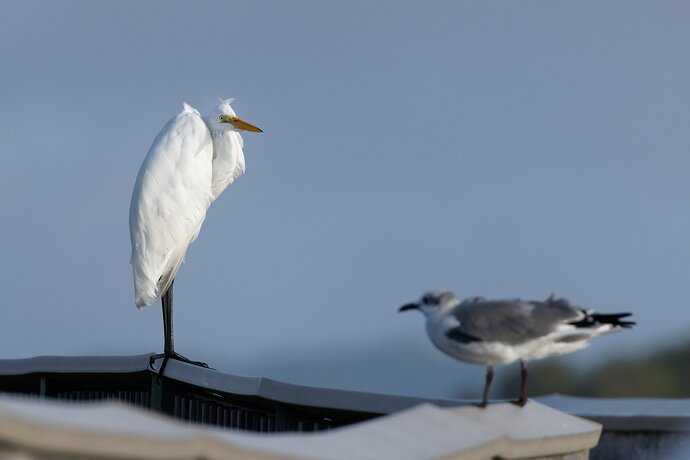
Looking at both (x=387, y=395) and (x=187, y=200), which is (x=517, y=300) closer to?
(x=387, y=395)

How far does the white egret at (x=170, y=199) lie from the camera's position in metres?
9.02

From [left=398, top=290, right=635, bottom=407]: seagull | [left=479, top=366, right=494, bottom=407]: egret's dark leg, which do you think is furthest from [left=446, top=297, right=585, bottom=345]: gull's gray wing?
[left=479, top=366, right=494, bottom=407]: egret's dark leg

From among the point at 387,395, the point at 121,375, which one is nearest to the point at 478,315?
the point at 387,395

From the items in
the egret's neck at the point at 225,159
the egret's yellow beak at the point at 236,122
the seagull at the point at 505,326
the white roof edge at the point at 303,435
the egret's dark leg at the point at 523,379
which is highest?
the egret's yellow beak at the point at 236,122

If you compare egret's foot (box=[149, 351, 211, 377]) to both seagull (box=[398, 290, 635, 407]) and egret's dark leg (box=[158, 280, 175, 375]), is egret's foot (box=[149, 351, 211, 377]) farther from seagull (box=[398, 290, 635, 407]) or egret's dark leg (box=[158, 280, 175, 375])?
seagull (box=[398, 290, 635, 407])

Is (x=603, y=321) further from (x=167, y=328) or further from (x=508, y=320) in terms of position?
(x=167, y=328)

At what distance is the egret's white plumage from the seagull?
4.84 meters

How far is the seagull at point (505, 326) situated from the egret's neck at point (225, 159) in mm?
5223

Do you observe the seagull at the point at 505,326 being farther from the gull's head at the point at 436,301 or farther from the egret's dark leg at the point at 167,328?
the egret's dark leg at the point at 167,328

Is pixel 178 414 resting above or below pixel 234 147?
below

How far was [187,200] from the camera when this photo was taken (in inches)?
363

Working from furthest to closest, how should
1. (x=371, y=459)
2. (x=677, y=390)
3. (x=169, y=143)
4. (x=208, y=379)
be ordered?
(x=677, y=390) < (x=169, y=143) < (x=208, y=379) < (x=371, y=459)

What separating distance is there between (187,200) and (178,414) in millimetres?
2348

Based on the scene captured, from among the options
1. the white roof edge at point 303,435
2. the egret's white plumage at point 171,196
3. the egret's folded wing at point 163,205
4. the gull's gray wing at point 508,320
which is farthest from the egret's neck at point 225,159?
the gull's gray wing at point 508,320
